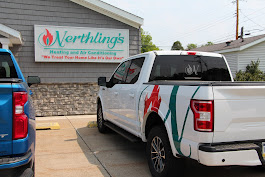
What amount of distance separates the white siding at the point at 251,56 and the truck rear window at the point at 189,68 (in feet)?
52.1

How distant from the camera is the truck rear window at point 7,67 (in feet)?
14.0

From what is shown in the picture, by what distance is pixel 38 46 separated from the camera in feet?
34.1

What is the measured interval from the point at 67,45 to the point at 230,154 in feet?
29.1

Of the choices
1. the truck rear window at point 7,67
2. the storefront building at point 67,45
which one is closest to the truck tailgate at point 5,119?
the truck rear window at point 7,67

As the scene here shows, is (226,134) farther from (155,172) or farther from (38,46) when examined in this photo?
(38,46)

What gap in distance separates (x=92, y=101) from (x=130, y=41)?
3.01m

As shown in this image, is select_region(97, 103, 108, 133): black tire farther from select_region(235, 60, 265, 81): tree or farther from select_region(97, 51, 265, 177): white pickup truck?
select_region(235, 60, 265, 81): tree

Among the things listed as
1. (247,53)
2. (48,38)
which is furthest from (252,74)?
(48,38)

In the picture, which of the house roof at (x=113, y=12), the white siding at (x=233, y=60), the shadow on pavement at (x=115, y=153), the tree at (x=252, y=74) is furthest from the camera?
the white siding at (x=233, y=60)

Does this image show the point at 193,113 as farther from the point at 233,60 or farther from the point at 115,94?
the point at 233,60

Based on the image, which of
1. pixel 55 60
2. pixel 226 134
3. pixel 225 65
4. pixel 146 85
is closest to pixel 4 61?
pixel 146 85

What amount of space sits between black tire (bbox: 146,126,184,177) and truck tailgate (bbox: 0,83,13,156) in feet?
6.35

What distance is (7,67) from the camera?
4.31m

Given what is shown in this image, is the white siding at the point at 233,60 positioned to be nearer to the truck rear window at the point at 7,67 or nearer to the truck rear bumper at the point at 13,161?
the truck rear window at the point at 7,67
